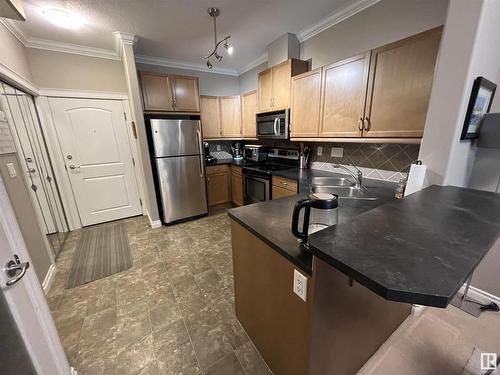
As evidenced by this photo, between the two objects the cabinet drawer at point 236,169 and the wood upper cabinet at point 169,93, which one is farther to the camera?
the cabinet drawer at point 236,169

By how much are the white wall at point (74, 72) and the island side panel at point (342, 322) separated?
3935 mm

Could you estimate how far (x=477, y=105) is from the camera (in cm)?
128

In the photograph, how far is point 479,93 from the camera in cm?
124

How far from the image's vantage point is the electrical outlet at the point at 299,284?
857mm

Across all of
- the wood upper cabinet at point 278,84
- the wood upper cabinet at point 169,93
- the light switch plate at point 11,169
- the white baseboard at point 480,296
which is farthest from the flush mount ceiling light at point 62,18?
the white baseboard at point 480,296

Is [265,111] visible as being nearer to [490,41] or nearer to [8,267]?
[490,41]

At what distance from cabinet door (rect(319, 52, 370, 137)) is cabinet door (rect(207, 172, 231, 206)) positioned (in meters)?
2.20

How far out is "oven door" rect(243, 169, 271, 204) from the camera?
9.51 ft

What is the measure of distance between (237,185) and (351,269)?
134 inches

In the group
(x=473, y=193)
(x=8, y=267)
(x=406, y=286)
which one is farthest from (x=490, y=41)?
(x=8, y=267)

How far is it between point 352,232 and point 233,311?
1437 millimetres

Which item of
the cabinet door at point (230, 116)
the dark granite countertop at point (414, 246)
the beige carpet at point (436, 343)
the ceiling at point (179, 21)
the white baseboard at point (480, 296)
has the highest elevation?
the ceiling at point (179, 21)

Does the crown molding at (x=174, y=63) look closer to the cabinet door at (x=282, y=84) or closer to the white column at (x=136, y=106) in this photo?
the white column at (x=136, y=106)

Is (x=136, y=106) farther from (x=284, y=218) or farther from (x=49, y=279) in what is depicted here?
(x=284, y=218)
